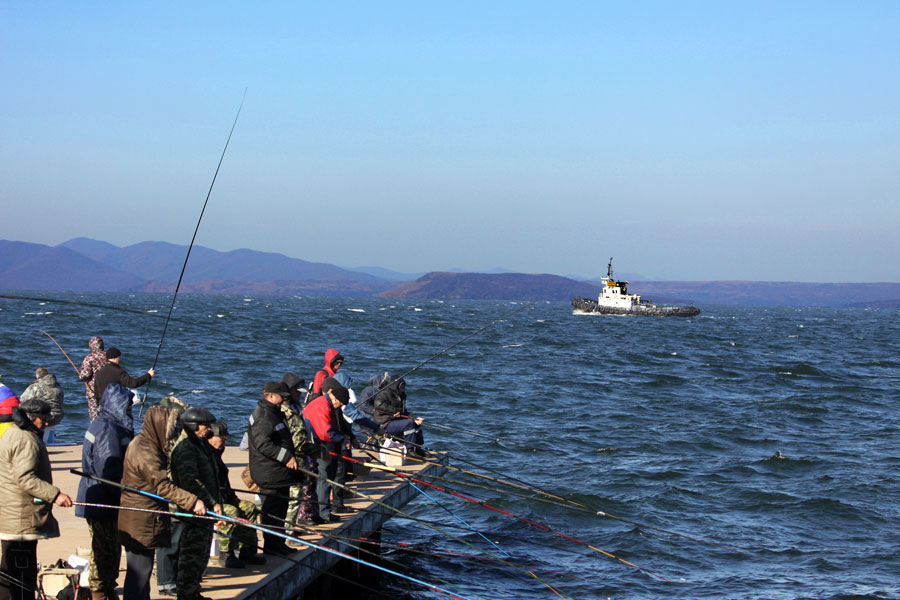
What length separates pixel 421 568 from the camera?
37.7 feet

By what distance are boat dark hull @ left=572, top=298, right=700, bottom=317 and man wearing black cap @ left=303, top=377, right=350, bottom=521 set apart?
110 metres

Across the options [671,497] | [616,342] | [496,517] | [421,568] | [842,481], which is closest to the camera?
[421,568]

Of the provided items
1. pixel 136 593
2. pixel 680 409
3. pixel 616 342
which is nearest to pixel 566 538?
pixel 136 593

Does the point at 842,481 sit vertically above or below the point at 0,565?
below

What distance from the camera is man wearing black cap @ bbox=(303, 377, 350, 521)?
8727 millimetres

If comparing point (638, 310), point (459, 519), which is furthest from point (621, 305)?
point (459, 519)

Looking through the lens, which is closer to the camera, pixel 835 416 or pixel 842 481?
pixel 842 481

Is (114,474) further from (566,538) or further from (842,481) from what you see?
(842,481)

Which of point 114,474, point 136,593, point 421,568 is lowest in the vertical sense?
point 421,568

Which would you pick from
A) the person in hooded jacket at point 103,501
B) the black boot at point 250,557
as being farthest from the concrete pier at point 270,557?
the person in hooded jacket at point 103,501

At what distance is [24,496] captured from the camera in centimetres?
567

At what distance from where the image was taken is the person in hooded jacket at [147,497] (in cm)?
582

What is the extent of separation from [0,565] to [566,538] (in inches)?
338

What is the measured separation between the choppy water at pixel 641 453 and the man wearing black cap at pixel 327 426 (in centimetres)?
130
